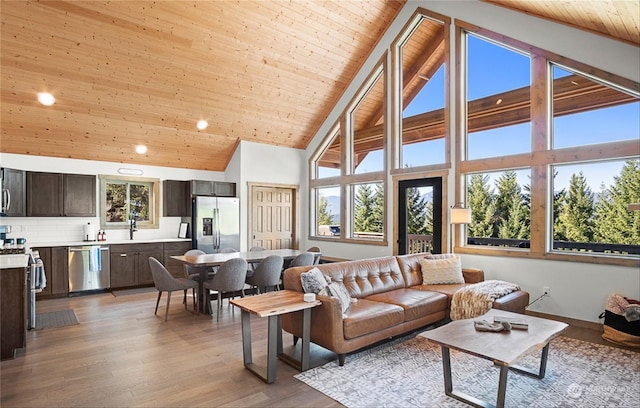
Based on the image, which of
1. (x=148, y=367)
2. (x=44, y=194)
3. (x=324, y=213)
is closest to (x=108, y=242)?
(x=44, y=194)

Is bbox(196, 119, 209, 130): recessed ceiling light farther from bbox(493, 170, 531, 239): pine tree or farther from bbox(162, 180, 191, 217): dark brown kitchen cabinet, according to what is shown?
bbox(493, 170, 531, 239): pine tree

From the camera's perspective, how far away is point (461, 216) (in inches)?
217

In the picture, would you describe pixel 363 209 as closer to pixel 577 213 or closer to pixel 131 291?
pixel 577 213

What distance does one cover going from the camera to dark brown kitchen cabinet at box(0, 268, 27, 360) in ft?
11.8

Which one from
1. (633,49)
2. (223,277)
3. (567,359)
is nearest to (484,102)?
(633,49)

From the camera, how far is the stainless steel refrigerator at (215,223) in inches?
292

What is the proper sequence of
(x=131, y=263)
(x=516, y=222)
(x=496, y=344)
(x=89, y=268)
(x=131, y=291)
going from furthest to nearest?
(x=131, y=263)
(x=131, y=291)
(x=89, y=268)
(x=516, y=222)
(x=496, y=344)

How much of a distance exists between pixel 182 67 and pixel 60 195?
3101 mm

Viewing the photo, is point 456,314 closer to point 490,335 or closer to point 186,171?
point 490,335

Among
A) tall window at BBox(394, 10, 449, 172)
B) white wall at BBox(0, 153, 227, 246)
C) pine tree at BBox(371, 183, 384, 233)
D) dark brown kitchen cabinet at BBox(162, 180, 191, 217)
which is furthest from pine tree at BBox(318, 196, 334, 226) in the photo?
white wall at BBox(0, 153, 227, 246)

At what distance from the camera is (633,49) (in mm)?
4387

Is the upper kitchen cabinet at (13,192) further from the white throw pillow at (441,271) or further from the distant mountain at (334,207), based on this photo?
the white throw pillow at (441,271)

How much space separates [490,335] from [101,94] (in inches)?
243

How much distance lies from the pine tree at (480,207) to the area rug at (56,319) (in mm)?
5722
